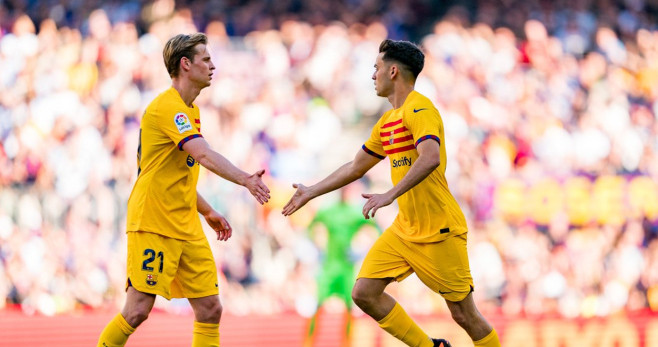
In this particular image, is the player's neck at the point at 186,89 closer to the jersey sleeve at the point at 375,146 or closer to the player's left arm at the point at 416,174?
the jersey sleeve at the point at 375,146

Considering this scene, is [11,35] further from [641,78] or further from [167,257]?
[641,78]

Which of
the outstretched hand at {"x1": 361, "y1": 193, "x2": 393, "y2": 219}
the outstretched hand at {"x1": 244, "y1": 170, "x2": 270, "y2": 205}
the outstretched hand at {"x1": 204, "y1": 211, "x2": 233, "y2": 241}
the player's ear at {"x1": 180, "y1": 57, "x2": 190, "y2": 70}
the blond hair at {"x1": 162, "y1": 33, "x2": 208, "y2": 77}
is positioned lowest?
the outstretched hand at {"x1": 204, "y1": 211, "x2": 233, "y2": 241}

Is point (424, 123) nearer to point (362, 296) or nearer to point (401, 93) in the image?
point (401, 93)

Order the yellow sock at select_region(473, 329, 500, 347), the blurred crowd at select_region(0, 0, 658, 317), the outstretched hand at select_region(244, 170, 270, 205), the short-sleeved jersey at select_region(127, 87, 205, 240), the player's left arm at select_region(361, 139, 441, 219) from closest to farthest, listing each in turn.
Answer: the outstretched hand at select_region(244, 170, 270, 205) < the player's left arm at select_region(361, 139, 441, 219) < the short-sleeved jersey at select_region(127, 87, 205, 240) < the yellow sock at select_region(473, 329, 500, 347) < the blurred crowd at select_region(0, 0, 658, 317)

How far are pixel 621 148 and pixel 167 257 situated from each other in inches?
306

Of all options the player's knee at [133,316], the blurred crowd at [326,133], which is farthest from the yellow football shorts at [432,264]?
the blurred crowd at [326,133]

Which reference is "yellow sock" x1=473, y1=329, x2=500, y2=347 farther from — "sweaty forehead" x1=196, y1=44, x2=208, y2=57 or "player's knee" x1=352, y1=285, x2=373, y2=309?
"sweaty forehead" x1=196, y1=44, x2=208, y2=57

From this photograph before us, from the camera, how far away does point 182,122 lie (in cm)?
494

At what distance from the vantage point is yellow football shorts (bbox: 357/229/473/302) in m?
5.16

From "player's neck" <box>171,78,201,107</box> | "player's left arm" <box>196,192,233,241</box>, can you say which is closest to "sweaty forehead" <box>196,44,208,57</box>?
"player's neck" <box>171,78,201,107</box>

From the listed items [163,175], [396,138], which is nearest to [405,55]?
[396,138]

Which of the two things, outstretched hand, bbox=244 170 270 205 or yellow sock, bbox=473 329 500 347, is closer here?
outstretched hand, bbox=244 170 270 205

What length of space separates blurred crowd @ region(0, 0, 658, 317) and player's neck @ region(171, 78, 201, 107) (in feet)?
16.5

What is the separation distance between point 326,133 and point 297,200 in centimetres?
551
